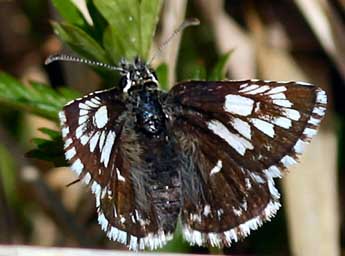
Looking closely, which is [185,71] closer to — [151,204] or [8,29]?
[8,29]

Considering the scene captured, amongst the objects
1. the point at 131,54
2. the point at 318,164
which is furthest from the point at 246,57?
the point at 131,54

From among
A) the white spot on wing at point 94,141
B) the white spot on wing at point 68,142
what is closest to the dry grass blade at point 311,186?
the white spot on wing at point 94,141

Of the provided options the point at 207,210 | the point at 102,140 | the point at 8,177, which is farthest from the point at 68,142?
the point at 8,177

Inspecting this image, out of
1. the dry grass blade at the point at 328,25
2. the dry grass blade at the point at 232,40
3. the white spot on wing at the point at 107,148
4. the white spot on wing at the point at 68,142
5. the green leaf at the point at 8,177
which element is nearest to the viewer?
the white spot on wing at the point at 68,142

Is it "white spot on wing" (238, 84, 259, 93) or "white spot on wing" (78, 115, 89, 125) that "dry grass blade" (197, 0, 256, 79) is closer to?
"white spot on wing" (238, 84, 259, 93)

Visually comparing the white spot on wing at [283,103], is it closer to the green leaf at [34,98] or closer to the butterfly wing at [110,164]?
the butterfly wing at [110,164]

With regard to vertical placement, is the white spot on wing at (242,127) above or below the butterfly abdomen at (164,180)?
above

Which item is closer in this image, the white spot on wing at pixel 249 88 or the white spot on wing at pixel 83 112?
the white spot on wing at pixel 83 112
